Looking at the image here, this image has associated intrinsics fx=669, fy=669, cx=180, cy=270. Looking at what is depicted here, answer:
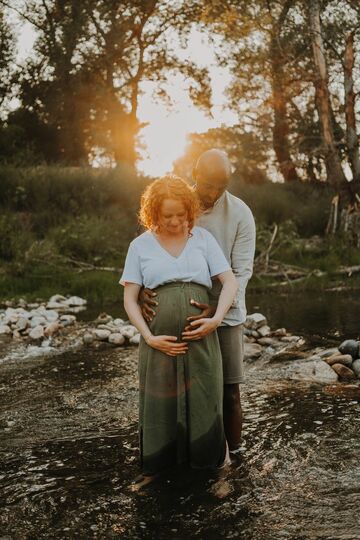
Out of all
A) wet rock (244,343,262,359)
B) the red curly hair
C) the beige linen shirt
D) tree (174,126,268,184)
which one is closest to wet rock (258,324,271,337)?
wet rock (244,343,262,359)

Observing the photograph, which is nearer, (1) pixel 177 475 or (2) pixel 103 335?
(1) pixel 177 475

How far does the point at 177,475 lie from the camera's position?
3844 millimetres

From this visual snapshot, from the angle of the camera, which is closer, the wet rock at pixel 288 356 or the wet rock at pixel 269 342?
the wet rock at pixel 288 356

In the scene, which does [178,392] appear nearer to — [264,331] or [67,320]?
[264,331]

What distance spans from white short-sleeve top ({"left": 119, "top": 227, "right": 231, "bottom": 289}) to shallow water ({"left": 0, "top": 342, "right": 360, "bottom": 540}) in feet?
3.75

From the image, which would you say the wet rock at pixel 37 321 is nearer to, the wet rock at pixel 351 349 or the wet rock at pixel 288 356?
the wet rock at pixel 288 356

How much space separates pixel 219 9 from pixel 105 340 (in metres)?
13.2

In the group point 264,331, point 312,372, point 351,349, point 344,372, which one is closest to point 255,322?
point 264,331

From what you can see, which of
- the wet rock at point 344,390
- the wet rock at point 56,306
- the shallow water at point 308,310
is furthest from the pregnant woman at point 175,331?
the wet rock at point 56,306

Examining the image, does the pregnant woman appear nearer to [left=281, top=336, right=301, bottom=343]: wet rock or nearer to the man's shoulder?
the man's shoulder

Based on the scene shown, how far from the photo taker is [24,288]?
12.5m

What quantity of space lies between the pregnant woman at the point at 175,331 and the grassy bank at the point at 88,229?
862 cm

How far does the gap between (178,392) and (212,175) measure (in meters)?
1.28

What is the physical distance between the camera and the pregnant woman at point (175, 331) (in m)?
3.65
